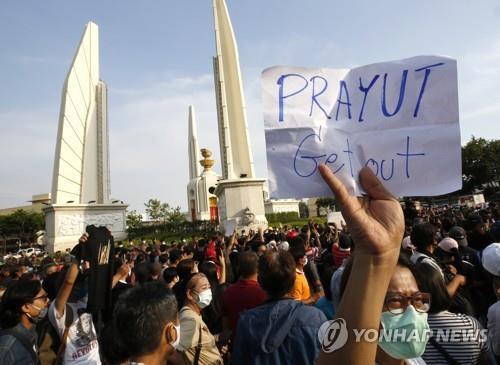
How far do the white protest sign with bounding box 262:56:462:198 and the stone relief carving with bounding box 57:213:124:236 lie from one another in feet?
77.0

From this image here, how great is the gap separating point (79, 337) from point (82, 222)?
82.4ft

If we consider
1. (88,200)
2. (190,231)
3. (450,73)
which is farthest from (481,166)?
(450,73)

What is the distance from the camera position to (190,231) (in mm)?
29016

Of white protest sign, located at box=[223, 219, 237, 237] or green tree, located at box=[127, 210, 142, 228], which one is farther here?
green tree, located at box=[127, 210, 142, 228]

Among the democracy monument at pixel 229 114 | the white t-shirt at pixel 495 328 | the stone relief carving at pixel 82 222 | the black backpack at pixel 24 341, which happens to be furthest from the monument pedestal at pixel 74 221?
the white t-shirt at pixel 495 328

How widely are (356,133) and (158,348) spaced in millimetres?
1593

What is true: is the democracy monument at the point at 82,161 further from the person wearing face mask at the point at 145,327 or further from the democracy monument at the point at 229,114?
the person wearing face mask at the point at 145,327

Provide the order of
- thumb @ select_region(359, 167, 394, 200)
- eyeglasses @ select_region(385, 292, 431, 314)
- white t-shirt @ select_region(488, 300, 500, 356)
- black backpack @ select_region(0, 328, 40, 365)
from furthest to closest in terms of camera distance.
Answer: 1. black backpack @ select_region(0, 328, 40, 365)
2. white t-shirt @ select_region(488, 300, 500, 356)
3. eyeglasses @ select_region(385, 292, 431, 314)
4. thumb @ select_region(359, 167, 394, 200)

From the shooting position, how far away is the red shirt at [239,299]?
10.4ft

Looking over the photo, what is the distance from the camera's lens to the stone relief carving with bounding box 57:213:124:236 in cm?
2479

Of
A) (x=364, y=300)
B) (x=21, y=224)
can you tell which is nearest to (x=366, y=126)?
(x=364, y=300)

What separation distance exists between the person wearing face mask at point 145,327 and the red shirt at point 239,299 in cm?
117

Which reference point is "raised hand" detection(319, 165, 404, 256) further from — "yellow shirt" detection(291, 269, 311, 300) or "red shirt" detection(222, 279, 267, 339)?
"yellow shirt" detection(291, 269, 311, 300)

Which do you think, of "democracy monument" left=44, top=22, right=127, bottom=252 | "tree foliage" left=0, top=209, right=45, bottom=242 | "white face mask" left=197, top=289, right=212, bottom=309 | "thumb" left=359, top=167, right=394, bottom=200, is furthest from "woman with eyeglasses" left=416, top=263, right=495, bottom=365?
"tree foliage" left=0, top=209, right=45, bottom=242
